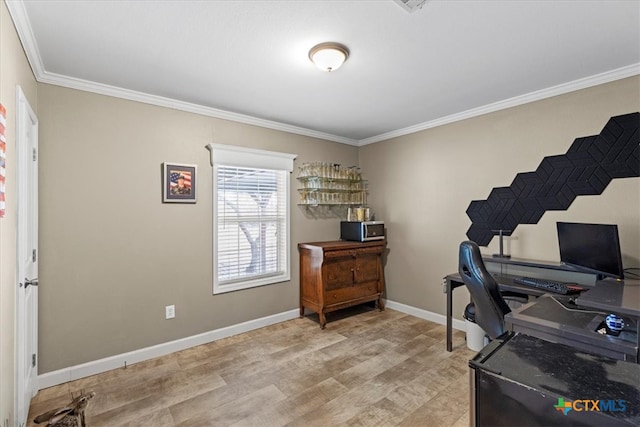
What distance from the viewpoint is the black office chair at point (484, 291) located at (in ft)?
6.49

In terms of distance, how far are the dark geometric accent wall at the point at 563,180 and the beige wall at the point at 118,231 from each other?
9.01 feet

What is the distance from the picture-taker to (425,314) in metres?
3.82

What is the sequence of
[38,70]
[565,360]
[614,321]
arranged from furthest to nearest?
[38,70]
[614,321]
[565,360]

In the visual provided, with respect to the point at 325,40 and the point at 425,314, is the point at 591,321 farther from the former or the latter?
the point at 425,314

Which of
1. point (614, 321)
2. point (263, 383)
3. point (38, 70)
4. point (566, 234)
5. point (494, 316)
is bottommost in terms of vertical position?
point (263, 383)

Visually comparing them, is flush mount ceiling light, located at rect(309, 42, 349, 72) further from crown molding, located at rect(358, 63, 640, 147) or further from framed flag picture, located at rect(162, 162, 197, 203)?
crown molding, located at rect(358, 63, 640, 147)

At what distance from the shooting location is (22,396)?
1.85 m

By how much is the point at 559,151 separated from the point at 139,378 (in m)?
4.05

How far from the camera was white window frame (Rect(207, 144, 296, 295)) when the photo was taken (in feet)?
10.7

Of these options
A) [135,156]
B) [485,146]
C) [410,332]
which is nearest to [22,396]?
[135,156]

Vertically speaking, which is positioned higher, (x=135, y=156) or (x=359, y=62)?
(x=359, y=62)

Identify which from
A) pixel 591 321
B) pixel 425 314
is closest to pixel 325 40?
pixel 591 321

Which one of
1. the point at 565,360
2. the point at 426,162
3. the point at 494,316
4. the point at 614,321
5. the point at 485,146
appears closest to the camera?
the point at 565,360

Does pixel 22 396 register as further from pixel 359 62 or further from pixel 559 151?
pixel 559 151
